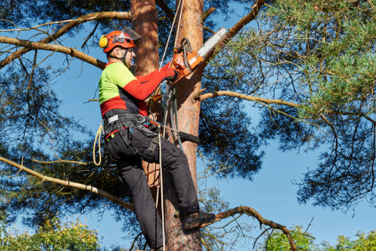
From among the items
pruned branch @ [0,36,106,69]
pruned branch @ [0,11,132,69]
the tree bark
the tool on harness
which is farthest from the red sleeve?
pruned branch @ [0,11,132,69]

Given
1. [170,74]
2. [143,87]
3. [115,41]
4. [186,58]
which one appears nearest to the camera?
[143,87]

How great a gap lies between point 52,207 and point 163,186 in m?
3.72

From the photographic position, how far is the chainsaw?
461cm

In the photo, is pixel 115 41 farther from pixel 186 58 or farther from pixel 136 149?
pixel 136 149

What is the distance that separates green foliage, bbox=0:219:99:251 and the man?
4002 mm

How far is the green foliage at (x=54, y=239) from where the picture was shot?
7.99 m

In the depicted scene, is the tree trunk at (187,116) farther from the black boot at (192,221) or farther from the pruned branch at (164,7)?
the pruned branch at (164,7)

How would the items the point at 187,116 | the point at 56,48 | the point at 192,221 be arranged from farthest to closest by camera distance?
the point at 56,48
the point at 187,116
the point at 192,221

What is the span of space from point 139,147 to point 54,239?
458cm

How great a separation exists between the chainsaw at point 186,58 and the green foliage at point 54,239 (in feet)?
14.3

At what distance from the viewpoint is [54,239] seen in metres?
8.10

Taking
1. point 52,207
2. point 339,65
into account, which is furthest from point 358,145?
point 52,207

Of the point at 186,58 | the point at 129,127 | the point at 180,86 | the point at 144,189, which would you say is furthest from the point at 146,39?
the point at 144,189

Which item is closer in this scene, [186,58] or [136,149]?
[136,149]
